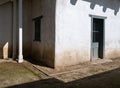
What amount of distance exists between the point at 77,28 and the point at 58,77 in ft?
10.1

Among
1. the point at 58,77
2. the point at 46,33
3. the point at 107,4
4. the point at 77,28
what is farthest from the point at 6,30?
the point at 107,4

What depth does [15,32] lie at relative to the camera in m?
10.5

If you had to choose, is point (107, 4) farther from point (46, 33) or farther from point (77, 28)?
point (46, 33)

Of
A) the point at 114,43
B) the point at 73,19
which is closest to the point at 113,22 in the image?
the point at 114,43

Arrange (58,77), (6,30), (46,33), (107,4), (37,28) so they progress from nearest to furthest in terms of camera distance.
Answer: (58,77) → (46,33) → (37,28) → (6,30) → (107,4)

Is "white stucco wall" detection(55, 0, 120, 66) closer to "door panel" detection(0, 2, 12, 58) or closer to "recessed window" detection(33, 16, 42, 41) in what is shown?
"recessed window" detection(33, 16, 42, 41)

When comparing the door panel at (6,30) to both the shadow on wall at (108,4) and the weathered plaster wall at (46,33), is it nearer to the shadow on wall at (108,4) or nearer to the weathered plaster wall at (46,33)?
the weathered plaster wall at (46,33)

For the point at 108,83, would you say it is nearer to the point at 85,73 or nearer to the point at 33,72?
the point at 85,73

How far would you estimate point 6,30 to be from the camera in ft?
36.4

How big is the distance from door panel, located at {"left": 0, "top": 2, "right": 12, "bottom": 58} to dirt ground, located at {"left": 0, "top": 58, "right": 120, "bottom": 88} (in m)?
1.62

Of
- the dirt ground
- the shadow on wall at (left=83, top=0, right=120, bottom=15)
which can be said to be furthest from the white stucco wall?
the dirt ground

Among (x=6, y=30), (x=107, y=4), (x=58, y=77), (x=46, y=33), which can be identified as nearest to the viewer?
(x=58, y=77)

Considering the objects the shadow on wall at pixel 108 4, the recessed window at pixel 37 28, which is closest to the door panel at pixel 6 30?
the recessed window at pixel 37 28

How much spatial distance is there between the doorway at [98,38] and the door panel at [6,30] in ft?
15.1
